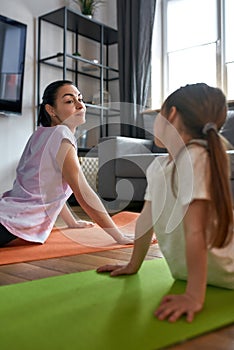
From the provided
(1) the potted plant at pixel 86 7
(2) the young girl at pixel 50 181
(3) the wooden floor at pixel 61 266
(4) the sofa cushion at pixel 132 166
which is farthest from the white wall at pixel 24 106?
(3) the wooden floor at pixel 61 266

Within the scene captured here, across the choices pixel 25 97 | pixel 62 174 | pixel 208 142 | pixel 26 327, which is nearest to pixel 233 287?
pixel 208 142

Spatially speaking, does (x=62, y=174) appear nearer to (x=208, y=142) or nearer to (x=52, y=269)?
(x=52, y=269)

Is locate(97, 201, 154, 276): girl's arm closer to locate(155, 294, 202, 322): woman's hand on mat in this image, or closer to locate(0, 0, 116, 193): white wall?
locate(155, 294, 202, 322): woman's hand on mat

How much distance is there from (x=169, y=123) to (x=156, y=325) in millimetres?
405

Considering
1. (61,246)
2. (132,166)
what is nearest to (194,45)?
(132,166)

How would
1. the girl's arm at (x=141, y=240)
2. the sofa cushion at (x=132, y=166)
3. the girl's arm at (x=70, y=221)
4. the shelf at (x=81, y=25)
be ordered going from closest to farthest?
1. the girl's arm at (x=141, y=240)
2. the girl's arm at (x=70, y=221)
3. the sofa cushion at (x=132, y=166)
4. the shelf at (x=81, y=25)

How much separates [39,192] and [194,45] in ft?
9.75

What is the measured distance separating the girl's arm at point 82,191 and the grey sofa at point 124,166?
1.30 m

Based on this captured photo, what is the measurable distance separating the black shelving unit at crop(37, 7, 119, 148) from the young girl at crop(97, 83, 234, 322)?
→ 2951 millimetres

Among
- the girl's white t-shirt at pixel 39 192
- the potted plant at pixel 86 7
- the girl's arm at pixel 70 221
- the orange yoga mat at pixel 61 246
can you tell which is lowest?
the orange yoga mat at pixel 61 246

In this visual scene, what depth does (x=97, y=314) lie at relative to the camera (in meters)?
0.77

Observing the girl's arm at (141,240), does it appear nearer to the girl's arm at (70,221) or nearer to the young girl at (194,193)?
the young girl at (194,193)

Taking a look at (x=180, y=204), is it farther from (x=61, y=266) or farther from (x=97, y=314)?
(x=61, y=266)

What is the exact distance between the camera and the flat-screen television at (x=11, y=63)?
3.46m
